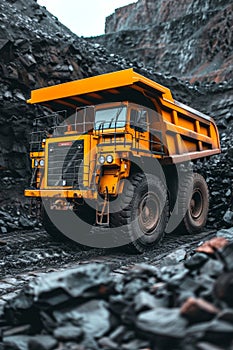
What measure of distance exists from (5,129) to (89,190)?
4.50m

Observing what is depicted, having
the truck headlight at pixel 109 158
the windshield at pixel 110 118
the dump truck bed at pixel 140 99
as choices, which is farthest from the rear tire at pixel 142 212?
the windshield at pixel 110 118

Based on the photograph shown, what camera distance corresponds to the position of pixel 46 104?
24.1ft

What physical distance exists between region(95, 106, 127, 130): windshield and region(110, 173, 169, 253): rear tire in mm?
930

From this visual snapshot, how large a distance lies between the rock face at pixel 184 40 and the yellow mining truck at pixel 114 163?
14.4 m

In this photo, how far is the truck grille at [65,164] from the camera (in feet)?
19.2

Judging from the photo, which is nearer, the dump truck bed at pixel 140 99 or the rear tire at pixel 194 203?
the dump truck bed at pixel 140 99

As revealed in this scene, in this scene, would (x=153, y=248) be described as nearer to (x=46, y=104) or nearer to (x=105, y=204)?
(x=105, y=204)

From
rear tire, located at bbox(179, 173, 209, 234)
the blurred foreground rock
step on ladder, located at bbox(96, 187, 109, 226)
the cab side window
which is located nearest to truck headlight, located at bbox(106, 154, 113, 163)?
step on ladder, located at bbox(96, 187, 109, 226)

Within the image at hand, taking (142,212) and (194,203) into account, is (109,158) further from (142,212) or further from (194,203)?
(194,203)

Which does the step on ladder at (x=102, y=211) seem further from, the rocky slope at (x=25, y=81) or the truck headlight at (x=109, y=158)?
the rocky slope at (x=25, y=81)

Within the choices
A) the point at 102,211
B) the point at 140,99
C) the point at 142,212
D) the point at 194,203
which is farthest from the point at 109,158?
the point at 194,203

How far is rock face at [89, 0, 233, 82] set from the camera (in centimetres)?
2470

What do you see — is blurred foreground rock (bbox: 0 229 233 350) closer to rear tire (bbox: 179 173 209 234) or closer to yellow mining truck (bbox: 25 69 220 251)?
yellow mining truck (bbox: 25 69 220 251)

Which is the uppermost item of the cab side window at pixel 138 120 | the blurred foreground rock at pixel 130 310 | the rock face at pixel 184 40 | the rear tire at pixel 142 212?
the rock face at pixel 184 40
